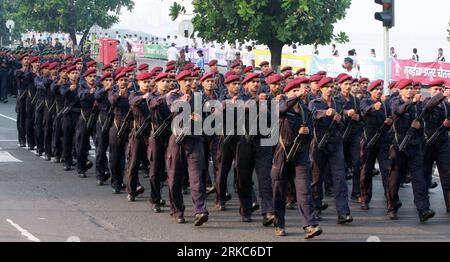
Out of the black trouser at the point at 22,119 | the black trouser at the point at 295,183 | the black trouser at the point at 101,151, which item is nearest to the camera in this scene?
the black trouser at the point at 295,183

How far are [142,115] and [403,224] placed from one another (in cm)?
396

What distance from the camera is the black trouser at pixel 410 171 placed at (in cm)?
1414

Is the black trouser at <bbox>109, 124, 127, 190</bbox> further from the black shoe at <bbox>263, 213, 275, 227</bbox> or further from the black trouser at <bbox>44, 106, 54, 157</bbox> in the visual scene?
the black trouser at <bbox>44, 106, 54, 157</bbox>

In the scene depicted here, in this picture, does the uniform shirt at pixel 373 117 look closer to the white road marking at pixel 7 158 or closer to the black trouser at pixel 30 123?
the white road marking at pixel 7 158

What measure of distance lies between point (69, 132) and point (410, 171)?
22.8 feet

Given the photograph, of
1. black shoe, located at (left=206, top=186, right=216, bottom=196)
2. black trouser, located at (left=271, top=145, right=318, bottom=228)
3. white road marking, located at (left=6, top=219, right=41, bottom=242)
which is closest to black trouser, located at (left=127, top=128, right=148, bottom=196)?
black shoe, located at (left=206, top=186, right=216, bottom=196)

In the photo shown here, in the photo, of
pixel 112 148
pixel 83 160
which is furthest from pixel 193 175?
pixel 83 160

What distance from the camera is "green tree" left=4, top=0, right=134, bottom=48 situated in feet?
168

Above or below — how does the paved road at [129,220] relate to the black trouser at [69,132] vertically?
below

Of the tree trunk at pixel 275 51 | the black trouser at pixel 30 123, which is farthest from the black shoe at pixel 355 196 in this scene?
the tree trunk at pixel 275 51

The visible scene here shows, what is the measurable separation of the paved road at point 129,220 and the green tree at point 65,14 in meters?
34.5

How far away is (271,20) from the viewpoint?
26.0m

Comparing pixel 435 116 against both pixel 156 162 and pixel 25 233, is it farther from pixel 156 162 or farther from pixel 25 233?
pixel 25 233

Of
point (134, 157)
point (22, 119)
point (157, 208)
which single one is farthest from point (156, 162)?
point (22, 119)
